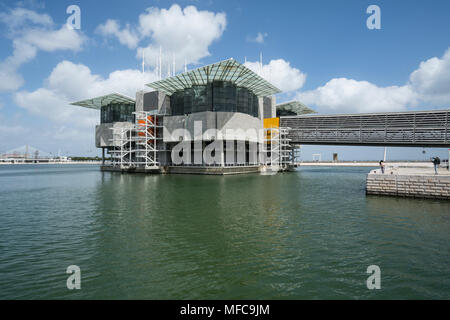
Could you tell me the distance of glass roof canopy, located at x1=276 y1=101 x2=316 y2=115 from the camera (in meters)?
82.5

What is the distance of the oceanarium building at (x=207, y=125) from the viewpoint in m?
55.7

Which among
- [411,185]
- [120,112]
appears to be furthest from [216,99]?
[411,185]

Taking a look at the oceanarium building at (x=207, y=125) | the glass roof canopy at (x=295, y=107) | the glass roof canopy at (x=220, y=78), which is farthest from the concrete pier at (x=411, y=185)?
the glass roof canopy at (x=295, y=107)

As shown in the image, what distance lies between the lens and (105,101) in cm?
7662

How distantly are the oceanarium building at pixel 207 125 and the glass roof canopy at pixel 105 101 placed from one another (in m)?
0.29

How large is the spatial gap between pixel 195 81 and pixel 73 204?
46.1m

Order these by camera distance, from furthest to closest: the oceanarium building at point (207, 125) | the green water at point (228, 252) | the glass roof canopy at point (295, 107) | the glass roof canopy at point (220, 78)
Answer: the glass roof canopy at point (295, 107)
the oceanarium building at point (207, 125)
the glass roof canopy at point (220, 78)
the green water at point (228, 252)

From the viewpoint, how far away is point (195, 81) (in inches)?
2329

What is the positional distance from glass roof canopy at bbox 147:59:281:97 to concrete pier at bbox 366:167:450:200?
36733 millimetres

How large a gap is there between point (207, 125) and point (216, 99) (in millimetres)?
7303

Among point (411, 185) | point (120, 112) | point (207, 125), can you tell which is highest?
point (120, 112)

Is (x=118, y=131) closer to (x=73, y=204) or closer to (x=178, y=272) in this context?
(x=73, y=204)
